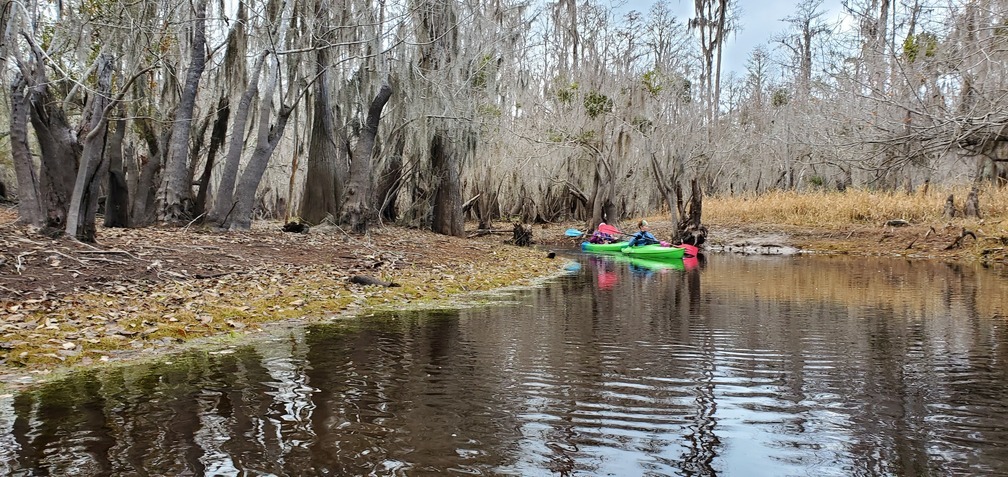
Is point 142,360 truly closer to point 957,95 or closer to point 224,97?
point 224,97

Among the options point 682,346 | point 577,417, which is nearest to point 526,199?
point 682,346

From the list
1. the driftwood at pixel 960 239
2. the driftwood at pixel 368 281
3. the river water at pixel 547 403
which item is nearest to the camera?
the river water at pixel 547 403

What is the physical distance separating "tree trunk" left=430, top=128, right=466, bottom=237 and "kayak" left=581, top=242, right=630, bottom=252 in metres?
4.76

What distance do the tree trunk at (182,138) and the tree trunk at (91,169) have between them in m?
3.90

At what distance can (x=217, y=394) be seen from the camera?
16.6 ft

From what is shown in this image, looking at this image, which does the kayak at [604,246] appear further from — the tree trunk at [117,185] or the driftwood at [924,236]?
the tree trunk at [117,185]

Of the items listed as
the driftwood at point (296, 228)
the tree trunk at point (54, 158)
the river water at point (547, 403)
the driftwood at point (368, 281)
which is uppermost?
the tree trunk at point (54, 158)

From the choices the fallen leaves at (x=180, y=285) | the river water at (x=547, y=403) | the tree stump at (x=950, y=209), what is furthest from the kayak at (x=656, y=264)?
the river water at (x=547, y=403)

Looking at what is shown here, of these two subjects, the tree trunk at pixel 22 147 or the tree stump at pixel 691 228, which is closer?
the tree trunk at pixel 22 147

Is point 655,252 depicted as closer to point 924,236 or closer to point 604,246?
point 604,246

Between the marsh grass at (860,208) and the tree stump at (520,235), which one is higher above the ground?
the marsh grass at (860,208)

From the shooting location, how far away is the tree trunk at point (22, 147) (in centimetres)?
992

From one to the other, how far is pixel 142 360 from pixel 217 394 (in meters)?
1.51

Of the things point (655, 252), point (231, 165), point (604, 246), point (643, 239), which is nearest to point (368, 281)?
point (231, 165)
